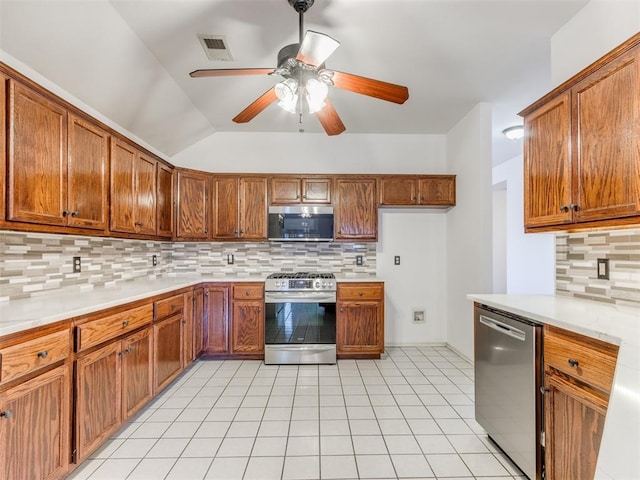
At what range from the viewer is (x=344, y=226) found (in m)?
3.46

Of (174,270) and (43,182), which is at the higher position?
(43,182)

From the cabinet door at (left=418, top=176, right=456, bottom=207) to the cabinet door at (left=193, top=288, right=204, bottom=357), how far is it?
2.64 metres

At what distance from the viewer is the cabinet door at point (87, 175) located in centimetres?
187

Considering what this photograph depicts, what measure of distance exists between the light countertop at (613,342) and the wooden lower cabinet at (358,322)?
1405 millimetres

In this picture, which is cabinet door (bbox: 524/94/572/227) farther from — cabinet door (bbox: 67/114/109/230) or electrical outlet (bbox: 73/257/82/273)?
electrical outlet (bbox: 73/257/82/273)

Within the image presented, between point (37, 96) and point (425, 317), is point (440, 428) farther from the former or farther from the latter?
point (37, 96)

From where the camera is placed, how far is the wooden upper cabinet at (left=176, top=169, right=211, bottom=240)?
330 centimetres

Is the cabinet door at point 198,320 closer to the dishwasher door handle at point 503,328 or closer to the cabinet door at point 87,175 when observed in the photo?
the cabinet door at point 87,175

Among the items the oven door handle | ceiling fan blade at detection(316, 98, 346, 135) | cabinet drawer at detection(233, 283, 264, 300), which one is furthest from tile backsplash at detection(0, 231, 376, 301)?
ceiling fan blade at detection(316, 98, 346, 135)

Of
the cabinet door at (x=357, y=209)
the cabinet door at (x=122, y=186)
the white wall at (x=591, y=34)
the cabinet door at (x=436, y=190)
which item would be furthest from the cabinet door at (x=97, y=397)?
the white wall at (x=591, y=34)

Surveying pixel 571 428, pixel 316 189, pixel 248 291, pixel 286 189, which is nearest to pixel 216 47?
pixel 286 189

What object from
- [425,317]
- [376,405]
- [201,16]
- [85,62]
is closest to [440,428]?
[376,405]

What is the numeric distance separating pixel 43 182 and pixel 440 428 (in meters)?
2.84

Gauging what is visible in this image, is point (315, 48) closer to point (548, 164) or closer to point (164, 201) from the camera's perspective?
point (548, 164)
